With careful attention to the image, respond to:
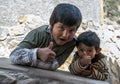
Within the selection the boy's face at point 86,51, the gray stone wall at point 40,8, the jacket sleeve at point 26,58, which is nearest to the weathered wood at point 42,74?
the jacket sleeve at point 26,58

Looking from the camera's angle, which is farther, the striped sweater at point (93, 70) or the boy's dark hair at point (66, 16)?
the striped sweater at point (93, 70)

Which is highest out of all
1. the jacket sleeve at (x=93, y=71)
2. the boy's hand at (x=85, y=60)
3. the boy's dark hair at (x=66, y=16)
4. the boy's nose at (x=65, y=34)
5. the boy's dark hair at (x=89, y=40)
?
the boy's dark hair at (x=66, y=16)

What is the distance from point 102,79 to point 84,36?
222mm

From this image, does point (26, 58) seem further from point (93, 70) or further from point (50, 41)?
point (93, 70)

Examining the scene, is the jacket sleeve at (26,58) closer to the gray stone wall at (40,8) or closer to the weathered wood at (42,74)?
the weathered wood at (42,74)

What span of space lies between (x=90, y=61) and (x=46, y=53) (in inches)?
8.9

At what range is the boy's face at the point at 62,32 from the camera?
58.4 inches

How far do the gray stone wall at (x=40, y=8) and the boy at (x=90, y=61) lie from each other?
446 centimetres

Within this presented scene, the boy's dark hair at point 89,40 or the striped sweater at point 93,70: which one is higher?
the boy's dark hair at point 89,40

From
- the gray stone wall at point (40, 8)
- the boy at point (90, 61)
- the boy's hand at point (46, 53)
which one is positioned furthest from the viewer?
the gray stone wall at point (40, 8)

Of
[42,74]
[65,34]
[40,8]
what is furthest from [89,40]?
[40,8]

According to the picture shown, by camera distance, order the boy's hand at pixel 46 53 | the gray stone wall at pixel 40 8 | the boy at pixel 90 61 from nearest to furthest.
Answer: the boy's hand at pixel 46 53 → the boy at pixel 90 61 → the gray stone wall at pixel 40 8

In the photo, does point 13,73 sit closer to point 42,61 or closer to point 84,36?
point 42,61

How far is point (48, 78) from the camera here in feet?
4.80
